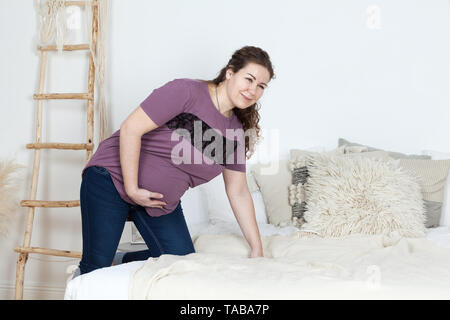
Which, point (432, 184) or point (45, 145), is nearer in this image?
point (432, 184)

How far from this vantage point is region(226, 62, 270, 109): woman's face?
1.89 metres

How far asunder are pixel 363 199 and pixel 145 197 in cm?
104

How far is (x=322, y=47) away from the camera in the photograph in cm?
299

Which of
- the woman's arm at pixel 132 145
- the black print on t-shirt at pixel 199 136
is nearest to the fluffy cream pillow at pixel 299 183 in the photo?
the black print on t-shirt at pixel 199 136

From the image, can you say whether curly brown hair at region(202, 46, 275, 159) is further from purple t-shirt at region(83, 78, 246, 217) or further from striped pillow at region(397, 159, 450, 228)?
striped pillow at region(397, 159, 450, 228)

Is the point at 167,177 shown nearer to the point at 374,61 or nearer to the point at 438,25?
the point at 374,61

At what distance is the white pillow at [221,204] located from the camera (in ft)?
8.79

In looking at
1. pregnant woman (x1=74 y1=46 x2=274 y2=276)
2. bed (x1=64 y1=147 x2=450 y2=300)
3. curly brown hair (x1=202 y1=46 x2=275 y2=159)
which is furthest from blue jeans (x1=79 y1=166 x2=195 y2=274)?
curly brown hair (x1=202 y1=46 x2=275 y2=159)

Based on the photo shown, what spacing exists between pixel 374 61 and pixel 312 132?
0.54 meters

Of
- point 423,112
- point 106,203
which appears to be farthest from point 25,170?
point 423,112

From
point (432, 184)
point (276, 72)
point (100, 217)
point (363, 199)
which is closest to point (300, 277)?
point (100, 217)

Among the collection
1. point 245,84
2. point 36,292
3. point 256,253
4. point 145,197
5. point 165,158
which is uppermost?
point 245,84

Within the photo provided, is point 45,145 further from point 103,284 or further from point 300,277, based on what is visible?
point 300,277

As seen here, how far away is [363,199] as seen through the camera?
2.33 meters
